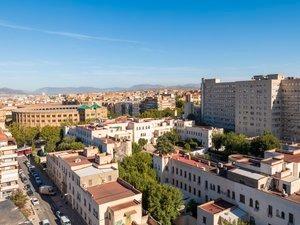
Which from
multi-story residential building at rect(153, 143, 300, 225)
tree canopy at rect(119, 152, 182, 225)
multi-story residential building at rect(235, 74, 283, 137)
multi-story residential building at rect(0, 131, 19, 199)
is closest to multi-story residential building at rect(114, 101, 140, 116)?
multi-story residential building at rect(235, 74, 283, 137)

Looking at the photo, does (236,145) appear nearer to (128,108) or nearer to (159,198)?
(159,198)

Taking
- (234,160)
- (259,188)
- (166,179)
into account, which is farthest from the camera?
(166,179)

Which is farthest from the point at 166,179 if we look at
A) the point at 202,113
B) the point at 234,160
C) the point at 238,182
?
the point at 202,113

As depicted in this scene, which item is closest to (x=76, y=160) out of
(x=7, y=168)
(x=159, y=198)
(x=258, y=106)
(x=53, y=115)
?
(x=7, y=168)

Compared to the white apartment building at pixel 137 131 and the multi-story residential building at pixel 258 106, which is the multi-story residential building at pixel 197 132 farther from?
the multi-story residential building at pixel 258 106

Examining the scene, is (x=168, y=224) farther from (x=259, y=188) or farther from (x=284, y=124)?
(x=284, y=124)

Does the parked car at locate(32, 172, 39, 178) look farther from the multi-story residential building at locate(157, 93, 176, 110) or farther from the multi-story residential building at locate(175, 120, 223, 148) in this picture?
the multi-story residential building at locate(157, 93, 176, 110)
